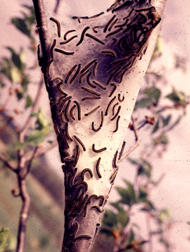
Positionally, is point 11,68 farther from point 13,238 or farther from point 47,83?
point 13,238

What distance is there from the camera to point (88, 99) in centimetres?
29

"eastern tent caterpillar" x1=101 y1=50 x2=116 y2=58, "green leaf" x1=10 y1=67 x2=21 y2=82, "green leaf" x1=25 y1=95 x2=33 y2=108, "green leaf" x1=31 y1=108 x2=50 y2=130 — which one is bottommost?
"eastern tent caterpillar" x1=101 y1=50 x2=116 y2=58

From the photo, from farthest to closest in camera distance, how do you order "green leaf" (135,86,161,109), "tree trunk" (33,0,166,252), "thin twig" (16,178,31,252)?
1. "green leaf" (135,86,161,109)
2. "thin twig" (16,178,31,252)
3. "tree trunk" (33,0,166,252)

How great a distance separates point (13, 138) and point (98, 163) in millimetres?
485

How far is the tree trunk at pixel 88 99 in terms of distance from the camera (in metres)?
0.28

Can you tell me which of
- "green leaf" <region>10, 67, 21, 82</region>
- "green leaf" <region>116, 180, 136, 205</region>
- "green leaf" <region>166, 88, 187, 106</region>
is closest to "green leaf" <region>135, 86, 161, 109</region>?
"green leaf" <region>166, 88, 187, 106</region>

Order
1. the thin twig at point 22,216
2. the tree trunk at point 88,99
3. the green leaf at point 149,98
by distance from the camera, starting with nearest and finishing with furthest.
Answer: the tree trunk at point 88,99, the thin twig at point 22,216, the green leaf at point 149,98

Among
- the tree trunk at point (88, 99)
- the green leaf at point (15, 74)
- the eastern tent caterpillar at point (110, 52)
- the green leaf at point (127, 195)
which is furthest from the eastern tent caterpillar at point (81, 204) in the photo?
the green leaf at point (15, 74)

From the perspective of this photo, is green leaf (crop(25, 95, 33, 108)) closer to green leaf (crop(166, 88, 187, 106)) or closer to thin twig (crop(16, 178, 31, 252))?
thin twig (crop(16, 178, 31, 252))

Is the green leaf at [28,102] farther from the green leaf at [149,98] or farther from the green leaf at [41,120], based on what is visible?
the green leaf at [149,98]

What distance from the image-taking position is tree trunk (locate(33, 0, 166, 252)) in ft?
0.91

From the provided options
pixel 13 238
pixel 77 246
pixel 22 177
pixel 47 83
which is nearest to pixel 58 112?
pixel 47 83

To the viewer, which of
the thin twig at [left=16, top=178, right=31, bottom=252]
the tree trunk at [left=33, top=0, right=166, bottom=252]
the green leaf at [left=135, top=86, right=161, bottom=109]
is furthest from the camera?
the green leaf at [left=135, top=86, right=161, bottom=109]

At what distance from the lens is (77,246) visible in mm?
276
